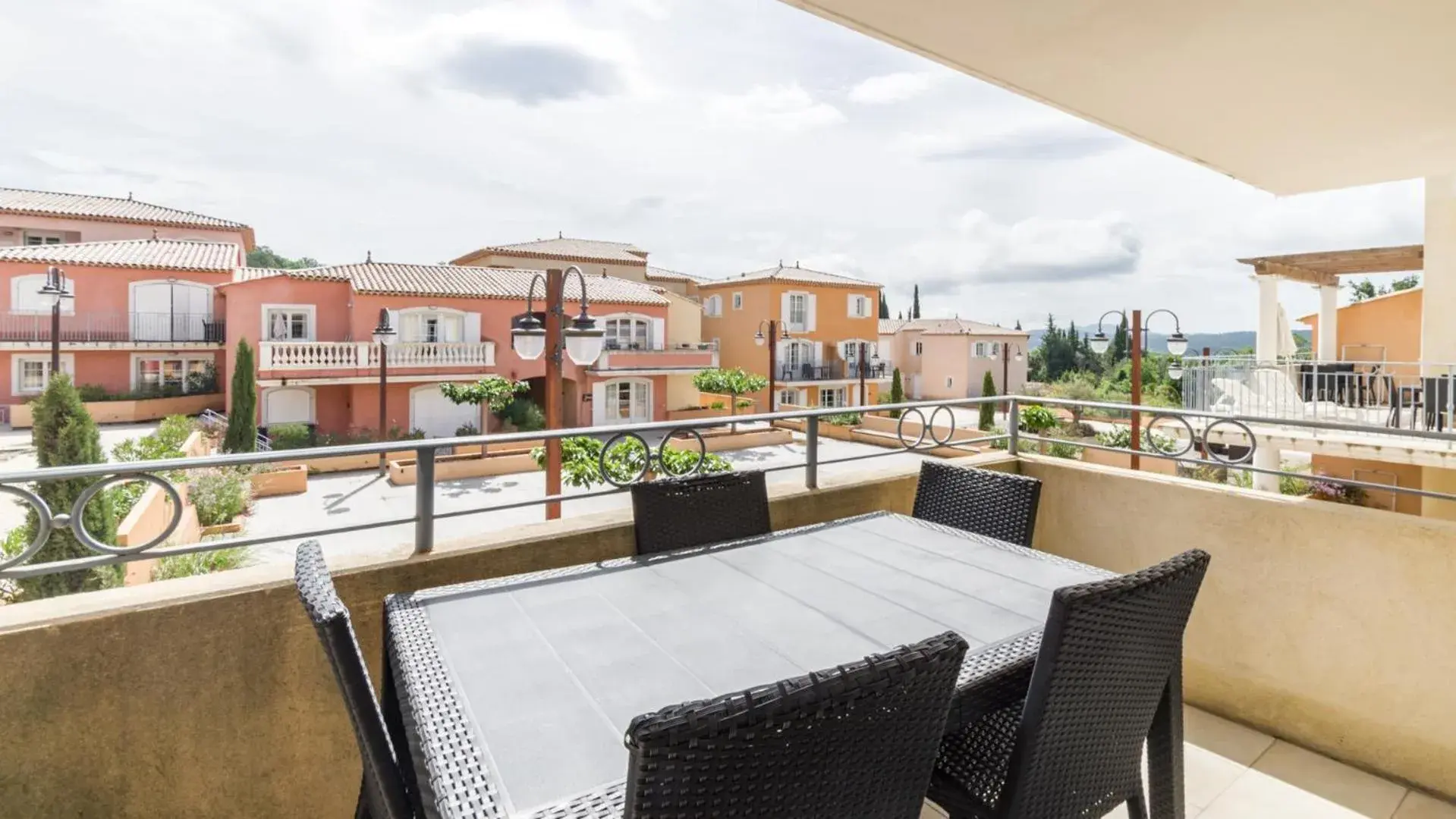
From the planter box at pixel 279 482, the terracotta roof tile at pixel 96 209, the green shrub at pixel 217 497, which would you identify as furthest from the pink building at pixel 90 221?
the green shrub at pixel 217 497

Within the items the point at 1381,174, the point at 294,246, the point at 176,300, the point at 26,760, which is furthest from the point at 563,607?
the point at 294,246

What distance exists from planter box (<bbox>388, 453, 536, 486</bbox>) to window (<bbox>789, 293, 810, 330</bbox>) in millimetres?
14640

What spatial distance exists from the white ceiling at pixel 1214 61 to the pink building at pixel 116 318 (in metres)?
23.3

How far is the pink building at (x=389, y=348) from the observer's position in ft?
58.1

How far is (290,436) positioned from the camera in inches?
673

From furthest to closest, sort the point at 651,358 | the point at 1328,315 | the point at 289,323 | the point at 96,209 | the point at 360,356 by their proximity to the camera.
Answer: the point at 96,209
the point at 651,358
the point at 289,323
the point at 360,356
the point at 1328,315

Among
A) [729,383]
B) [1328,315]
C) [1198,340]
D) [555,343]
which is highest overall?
[1198,340]

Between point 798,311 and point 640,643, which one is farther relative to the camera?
point 798,311

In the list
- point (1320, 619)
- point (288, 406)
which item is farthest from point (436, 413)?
point (1320, 619)

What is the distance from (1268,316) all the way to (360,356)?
1901 cm

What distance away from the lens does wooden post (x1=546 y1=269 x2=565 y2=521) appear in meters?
5.96

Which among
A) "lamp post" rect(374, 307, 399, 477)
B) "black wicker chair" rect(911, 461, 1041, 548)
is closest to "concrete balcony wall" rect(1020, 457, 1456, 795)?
"black wicker chair" rect(911, 461, 1041, 548)

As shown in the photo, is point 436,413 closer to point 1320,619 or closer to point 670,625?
point 670,625

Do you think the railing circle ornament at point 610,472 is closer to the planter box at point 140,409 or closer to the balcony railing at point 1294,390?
the balcony railing at point 1294,390
